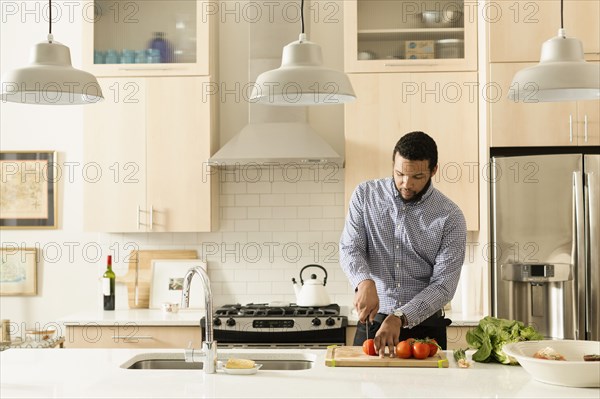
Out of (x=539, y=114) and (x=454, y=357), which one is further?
(x=539, y=114)

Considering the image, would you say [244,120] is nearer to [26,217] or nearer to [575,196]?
[26,217]

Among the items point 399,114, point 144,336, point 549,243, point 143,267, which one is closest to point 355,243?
point 549,243

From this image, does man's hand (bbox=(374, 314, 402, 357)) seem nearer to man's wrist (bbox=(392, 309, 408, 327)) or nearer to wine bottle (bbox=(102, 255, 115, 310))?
man's wrist (bbox=(392, 309, 408, 327))

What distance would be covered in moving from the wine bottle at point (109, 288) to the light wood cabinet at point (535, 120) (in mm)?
2435

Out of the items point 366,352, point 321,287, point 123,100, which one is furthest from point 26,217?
point 366,352

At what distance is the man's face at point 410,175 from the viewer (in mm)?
3346

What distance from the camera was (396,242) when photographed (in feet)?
11.5

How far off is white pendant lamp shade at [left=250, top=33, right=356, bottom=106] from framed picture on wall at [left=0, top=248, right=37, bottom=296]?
8.97 ft

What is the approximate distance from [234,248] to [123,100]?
1.17m

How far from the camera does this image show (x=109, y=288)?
499cm

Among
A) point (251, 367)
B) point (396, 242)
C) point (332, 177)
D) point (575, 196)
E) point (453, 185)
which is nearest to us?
point (251, 367)

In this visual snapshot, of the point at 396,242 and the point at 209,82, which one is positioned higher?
the point at 209,82

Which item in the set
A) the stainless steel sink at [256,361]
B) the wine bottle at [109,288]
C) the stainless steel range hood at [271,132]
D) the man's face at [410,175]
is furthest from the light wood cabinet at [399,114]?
the stainless steel sink at [256,361]

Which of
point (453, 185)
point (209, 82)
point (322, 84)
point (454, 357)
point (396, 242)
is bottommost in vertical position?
point (454, 357)
